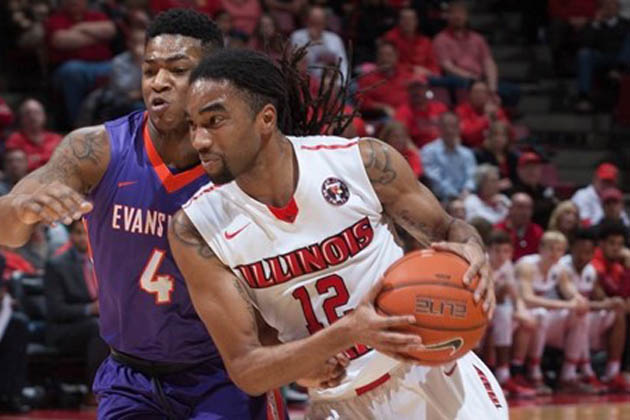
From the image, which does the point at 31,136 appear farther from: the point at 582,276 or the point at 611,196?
the point at 611,196

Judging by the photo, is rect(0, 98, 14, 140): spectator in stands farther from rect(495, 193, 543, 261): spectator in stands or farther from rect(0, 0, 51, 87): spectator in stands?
rect(495, 193, 543, 261): spectator in stands

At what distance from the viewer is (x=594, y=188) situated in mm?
12398

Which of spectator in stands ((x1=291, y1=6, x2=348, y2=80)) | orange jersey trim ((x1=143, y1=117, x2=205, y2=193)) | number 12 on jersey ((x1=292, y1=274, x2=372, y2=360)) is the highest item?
orange jersey trim ((x1=143, y1=117, x2=205, y2=193))

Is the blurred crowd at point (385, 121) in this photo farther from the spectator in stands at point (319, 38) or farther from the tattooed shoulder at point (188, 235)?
the tattooed shoulder at point (188, 235)

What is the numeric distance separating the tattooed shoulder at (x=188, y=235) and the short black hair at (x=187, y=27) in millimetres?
751

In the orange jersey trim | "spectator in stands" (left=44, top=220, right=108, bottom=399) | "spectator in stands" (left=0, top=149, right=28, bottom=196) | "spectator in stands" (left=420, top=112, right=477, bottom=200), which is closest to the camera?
the orange jersey trim

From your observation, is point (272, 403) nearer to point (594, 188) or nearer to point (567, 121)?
point (594, 188)

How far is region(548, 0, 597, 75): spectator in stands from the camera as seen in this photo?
15336 millimetres

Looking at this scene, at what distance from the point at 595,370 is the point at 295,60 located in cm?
708

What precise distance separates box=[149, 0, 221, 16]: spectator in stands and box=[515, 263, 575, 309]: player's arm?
3836 mm

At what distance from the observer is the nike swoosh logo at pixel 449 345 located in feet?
12.0

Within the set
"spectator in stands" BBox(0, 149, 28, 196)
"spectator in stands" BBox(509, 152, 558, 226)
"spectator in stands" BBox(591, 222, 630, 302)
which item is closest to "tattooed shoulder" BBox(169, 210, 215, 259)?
"spectator in stands" BBox(0, 149, 28, 196)

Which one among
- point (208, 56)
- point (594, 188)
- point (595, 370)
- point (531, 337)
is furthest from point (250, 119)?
point (594, 188)

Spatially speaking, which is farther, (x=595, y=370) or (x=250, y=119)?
(x=595, y=370)
